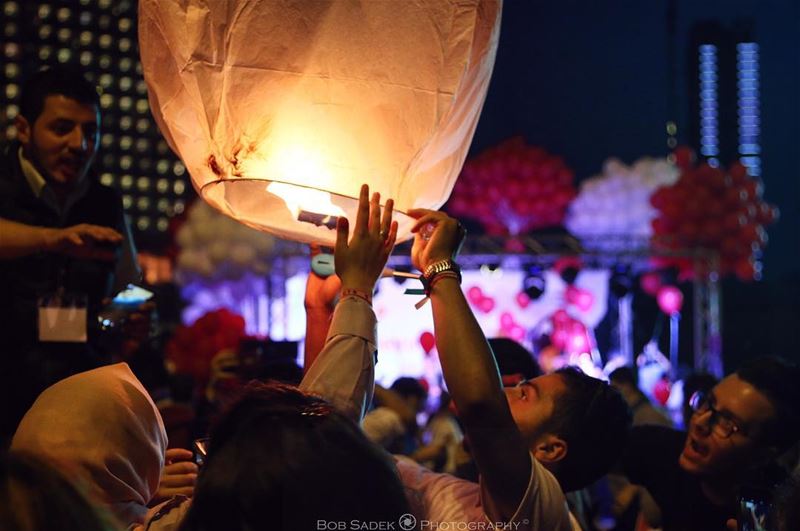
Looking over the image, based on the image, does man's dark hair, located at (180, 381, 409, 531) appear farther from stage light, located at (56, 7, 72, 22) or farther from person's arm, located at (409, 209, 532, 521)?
stage light, located at (56, 7, 72, 22)

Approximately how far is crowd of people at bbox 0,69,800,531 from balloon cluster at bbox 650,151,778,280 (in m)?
9.26

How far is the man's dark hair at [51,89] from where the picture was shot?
2.32 metres

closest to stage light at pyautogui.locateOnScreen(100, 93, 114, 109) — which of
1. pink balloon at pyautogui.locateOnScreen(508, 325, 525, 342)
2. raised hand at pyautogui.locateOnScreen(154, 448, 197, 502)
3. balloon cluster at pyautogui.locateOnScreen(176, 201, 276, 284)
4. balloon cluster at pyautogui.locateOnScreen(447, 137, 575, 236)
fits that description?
balloon cluster at pyautogui.locateOnScreen(447, 137, 575, 236)

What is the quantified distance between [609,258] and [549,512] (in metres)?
10.6

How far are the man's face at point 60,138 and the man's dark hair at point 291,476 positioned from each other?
1459mm

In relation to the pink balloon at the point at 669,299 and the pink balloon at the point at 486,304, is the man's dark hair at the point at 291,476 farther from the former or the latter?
the pink balloon at the point at 669,299

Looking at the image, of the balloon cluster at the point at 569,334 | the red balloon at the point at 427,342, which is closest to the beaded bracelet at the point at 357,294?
the red balloon at the point at 427,342

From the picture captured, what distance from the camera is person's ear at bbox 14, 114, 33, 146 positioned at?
235 cm

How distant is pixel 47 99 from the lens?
7.61 ft

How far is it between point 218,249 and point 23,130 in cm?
865

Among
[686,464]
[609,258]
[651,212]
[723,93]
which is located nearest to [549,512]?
[686,464]

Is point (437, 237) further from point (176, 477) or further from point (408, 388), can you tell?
point (408, 388)

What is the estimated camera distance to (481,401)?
1.57 meters

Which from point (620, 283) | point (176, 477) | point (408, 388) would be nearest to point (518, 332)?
point (620, 283)
